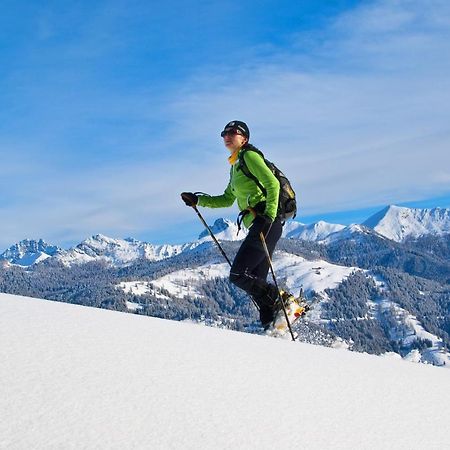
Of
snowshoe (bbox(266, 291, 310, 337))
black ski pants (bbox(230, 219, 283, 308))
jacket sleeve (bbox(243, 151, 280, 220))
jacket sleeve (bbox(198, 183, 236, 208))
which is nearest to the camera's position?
jacket sleeve (bbox(243, 151, 280, 220))

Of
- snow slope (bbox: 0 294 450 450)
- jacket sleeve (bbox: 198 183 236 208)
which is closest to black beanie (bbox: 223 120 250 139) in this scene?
jacket sleeve (bbox: 198 183 236 208)

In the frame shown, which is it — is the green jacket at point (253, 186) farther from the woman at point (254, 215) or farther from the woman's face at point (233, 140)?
the woman's face at point (233, 140)

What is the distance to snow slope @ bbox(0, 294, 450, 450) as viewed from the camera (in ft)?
8.97

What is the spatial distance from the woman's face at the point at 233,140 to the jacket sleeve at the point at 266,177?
284 mm

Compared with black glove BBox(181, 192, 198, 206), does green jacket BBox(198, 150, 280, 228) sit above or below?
below

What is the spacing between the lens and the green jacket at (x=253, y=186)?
7789 mm

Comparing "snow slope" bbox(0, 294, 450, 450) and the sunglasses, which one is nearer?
"snow slope" bbox(0, 294, 450, 450)

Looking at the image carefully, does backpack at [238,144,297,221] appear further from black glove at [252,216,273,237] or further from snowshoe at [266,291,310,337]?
snowshoe at [266,291,310,337]

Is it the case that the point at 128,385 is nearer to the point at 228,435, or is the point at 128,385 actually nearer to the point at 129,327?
the point at 228,435

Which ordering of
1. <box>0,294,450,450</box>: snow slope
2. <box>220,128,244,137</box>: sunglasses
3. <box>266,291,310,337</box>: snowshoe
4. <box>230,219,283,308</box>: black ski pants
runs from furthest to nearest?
<box>266,291,310,337</box>: snowshoe
<box>230,219,283,308</box>: black ski pants
<box>220,128,244,137</box>: sunglasses
<box>0,294,450,450</box>: snow slope

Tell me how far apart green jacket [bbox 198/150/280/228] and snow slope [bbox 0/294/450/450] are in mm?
3012

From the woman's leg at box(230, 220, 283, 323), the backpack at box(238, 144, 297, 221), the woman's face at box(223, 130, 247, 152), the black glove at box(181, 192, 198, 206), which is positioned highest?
the woman's face at box(223, 130, 247, 152)

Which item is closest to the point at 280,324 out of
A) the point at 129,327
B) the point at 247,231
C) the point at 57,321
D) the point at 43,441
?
the point at 247,231

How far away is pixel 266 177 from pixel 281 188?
19.9 inches
